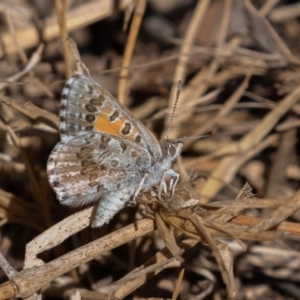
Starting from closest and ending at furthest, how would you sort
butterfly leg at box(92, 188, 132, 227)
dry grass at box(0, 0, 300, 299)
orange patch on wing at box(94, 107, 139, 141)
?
dry grass at box(0, 0, 300, 299)
butterfly leg at box(92, 188, 132, 227)
orange patch on wing at box(94, 107, 139, 141)

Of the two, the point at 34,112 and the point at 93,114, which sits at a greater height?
the point at 34,112

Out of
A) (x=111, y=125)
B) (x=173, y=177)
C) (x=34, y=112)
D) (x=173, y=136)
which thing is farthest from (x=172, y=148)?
(x=173, y=136)

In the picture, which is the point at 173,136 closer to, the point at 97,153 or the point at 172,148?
the point at 172,148

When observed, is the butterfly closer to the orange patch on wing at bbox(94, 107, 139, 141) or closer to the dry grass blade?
the orange patch on wing at bbox(94, 107, 139, 141)

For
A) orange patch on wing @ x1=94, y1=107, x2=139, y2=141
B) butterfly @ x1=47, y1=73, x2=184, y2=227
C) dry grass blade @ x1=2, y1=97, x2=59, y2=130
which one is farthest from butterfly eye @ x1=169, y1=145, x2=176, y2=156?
dry grass blade @ x1=2, y1=97, x2=59, y2=130

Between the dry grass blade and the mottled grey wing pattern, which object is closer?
the mottled grey wing pattern

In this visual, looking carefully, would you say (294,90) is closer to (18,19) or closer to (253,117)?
(253,117)

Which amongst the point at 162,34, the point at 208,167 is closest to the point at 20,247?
the point at 208,167
